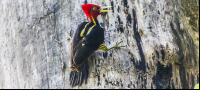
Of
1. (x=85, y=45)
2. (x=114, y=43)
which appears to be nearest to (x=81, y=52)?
(x=85, y=45)

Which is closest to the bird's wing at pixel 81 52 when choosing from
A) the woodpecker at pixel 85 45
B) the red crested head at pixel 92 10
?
the woodpecker at pixel 85 45

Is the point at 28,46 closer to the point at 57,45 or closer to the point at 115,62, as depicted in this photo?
the point at 57,45

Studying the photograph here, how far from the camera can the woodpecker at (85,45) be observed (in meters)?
1.34

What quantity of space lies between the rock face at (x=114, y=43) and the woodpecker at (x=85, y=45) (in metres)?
0.03

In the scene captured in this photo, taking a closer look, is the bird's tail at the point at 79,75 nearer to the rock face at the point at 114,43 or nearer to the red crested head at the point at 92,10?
the rock face at the point at 114,43

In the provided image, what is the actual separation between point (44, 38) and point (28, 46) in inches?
5.3

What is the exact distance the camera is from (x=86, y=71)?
1342 mm

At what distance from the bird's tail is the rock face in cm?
3

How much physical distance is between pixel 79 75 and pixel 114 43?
0.93ft

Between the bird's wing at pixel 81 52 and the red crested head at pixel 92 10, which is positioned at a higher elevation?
the red crested head at pixel 92 10

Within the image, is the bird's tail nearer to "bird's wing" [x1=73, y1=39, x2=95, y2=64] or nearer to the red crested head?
"bird's wing" [x1=73, y1=39, x2=95, y2=64]

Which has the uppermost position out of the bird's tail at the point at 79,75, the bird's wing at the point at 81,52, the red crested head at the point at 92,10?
the red crested head at the point at 92,10

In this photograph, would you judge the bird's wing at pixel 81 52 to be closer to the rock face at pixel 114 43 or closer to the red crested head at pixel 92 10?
the rock face at pixel 114 43

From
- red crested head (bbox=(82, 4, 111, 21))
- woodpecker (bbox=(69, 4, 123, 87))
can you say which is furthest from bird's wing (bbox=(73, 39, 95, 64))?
red crested head (bbox=(82, 4, 111, 21))
